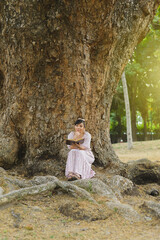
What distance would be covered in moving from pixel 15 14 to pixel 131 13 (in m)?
2.86

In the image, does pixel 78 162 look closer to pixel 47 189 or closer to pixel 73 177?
pixel 73 177

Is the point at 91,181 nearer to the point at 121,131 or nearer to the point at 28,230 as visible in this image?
the point at 28,230

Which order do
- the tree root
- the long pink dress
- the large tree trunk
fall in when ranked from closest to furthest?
the tree root
the long pink dress
the large tree trunk

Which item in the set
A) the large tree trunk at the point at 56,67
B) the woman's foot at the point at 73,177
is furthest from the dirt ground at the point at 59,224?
the large tree trunk at the point at 56,67

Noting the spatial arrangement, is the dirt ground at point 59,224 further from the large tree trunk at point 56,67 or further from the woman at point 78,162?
the large tree trunk at point 56,67

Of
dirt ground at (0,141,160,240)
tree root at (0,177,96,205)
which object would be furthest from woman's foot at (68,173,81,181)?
dirt ground at (0,141,160,240)

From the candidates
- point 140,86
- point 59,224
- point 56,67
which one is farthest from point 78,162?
point 140,86

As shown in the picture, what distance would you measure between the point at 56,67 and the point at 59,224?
3.71 metres

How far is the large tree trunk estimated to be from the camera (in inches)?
230

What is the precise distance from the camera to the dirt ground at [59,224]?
11.3 ft

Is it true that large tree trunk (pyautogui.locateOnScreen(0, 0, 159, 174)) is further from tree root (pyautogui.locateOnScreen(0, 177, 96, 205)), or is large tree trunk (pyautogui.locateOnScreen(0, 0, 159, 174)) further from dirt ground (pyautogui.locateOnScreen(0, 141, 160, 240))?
dirt ground (pyautogui.locateOnScreen(0, 141, 160, 240))

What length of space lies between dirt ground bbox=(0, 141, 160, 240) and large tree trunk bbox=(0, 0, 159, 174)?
6.20 feet

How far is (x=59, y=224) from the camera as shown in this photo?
3.78 metres

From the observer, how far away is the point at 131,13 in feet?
22.1
